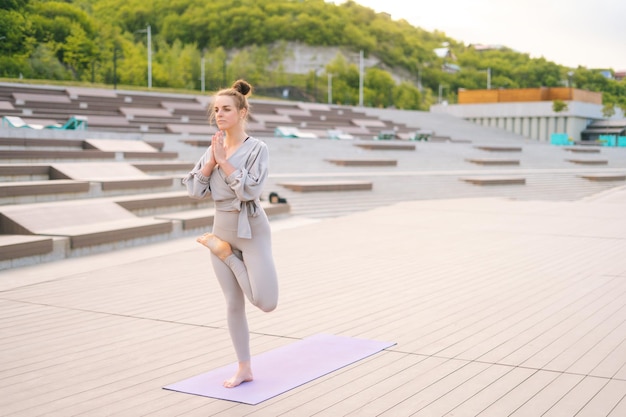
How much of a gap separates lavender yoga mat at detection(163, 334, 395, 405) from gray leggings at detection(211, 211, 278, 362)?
23cm

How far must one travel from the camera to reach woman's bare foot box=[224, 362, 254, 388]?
444 cm

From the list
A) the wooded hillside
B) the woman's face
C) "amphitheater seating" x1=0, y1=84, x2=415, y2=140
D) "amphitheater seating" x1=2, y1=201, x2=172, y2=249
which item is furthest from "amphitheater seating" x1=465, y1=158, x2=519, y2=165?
the wooded hillside

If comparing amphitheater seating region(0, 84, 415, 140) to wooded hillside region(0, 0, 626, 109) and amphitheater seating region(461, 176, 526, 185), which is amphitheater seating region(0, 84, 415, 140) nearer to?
amphitheater seating region(461, 176, 526, 185)

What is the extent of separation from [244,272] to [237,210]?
1.22 feet

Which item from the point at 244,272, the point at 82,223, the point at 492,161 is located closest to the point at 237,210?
the point at 244,272

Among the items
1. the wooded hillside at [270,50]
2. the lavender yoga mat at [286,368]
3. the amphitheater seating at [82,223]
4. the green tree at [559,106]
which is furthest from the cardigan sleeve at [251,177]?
the wooded hillside at [270,50]

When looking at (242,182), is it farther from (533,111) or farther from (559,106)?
(533,111)

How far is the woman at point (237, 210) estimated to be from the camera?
4.28 meters

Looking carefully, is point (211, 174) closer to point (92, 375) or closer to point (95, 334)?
point (92, 375)

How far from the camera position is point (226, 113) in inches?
169

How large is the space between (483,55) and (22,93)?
4561 inches

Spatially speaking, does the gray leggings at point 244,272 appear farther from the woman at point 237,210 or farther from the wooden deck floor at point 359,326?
the wooden deck floor at point 359,326

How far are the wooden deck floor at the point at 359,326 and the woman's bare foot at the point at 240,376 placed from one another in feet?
0.82

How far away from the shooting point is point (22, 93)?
32750mm
